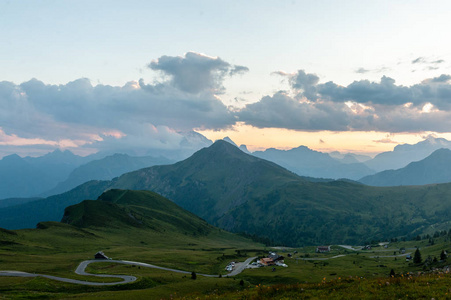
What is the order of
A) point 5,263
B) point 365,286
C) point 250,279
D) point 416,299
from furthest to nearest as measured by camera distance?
point 250,279
point 5,263
point 365,286
point 416,299

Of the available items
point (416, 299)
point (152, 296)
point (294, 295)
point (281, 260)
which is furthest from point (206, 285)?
point (281, 260)

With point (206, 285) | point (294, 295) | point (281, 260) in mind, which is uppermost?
point (294, 295)

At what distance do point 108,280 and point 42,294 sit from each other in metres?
18.9

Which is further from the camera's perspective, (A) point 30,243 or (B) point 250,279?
(A) point 30,243

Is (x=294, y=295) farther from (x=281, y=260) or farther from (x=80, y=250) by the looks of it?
(x=80, y=250)

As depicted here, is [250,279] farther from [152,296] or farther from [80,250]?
[80,250]

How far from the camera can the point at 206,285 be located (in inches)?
3091

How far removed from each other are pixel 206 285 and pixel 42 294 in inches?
1434

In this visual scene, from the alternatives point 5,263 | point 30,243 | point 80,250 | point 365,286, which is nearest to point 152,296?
point 365,286

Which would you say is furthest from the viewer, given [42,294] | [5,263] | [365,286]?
[5,263]

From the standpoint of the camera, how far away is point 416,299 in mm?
25500

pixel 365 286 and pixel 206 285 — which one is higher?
pixel 365 286

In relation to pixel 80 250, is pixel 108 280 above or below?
above

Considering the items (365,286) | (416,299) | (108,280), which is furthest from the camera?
(108,280)
